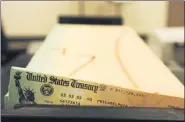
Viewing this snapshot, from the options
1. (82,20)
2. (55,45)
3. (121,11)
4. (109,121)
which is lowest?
(109,121)

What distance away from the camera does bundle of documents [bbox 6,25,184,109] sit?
484mm

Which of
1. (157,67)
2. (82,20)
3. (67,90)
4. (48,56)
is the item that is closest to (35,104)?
(67,90)

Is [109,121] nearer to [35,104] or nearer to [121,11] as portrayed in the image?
A: [35,104]

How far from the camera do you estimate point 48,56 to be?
0.63 m

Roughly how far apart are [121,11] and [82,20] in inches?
37.6

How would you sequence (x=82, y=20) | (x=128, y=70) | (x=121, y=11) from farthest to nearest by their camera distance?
(x=121, y=11)
(x=82, y=20)
(x=128, y=70)

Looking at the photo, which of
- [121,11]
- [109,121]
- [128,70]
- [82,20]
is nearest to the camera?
[109,121]

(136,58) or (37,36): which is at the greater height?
(37,36)

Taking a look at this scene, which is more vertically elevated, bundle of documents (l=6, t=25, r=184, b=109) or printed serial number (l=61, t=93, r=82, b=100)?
bundle of documents (l=6, t=25, r=184, b=109)

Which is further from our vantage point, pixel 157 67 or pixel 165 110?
pixel 157 67

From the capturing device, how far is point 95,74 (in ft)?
1.86

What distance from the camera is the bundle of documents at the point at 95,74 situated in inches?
19.1

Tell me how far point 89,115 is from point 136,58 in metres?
0.24

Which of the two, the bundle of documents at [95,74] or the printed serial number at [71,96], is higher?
the bundle of documents at [95,74]
